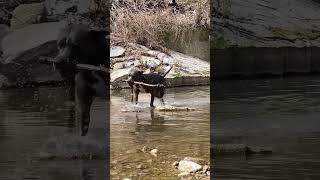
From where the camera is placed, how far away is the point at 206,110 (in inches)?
454

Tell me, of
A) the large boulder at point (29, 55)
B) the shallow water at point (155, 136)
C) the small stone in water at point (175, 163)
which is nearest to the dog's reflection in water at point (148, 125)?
the shallow water at point (155, 136)

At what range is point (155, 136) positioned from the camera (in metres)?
8.47

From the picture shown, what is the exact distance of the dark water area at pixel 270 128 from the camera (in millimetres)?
6309

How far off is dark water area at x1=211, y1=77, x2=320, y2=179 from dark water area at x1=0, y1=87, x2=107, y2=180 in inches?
60.1

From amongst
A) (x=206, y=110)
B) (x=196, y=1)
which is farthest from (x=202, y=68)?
(x=206, y=110)

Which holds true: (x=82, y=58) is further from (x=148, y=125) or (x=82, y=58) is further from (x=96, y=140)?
(x=148, y=125)

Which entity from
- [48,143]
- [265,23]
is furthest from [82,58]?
[265,23]

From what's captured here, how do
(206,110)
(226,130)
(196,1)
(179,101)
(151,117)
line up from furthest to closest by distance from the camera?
(196,1) < (179,101) < (206,110) < (151,117) < (226,130)

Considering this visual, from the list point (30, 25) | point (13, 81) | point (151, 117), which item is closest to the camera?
point (151, 117)

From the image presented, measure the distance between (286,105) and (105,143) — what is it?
5.74 metres

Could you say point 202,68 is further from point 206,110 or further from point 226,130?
point 226,130

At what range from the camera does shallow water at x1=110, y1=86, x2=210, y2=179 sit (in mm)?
6395

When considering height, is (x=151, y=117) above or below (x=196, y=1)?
below

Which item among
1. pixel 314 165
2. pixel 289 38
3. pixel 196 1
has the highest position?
pixel 196 1
